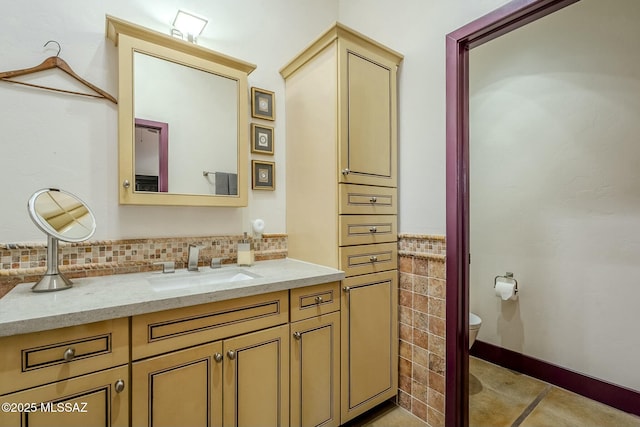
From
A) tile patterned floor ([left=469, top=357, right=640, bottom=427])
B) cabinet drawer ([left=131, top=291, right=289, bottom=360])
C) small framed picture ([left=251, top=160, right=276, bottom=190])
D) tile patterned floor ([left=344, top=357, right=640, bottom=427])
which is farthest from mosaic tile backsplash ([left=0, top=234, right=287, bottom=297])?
tile patterned floor ([left=469, top=357, right=640, bottom=427])

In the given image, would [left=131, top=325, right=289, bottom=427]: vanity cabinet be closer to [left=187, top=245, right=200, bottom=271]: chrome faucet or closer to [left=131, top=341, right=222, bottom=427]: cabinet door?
[left=131, top=341, right=222, bottom=427]: cabinet door

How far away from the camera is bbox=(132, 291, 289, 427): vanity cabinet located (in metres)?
1.04

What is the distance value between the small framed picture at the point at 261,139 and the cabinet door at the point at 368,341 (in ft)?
3.27

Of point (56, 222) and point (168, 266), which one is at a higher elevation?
point (56, 222)

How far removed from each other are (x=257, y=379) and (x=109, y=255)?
94cm

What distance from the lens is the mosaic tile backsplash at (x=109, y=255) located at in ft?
4.15

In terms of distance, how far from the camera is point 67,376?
91cm

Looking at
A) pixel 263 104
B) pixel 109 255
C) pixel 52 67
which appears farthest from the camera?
pixel 263 104

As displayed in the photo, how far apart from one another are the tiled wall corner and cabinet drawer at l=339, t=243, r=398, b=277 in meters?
0.09

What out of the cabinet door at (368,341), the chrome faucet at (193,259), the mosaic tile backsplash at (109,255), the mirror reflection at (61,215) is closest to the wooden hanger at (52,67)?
the mirror reflection at (61,215)

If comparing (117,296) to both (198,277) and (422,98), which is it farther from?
(422,98)

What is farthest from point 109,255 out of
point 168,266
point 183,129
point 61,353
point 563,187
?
point 563,187

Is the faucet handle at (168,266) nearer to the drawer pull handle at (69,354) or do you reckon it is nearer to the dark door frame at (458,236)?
the drawer pull handle at (69,354)

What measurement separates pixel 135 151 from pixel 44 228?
1.73 ft
